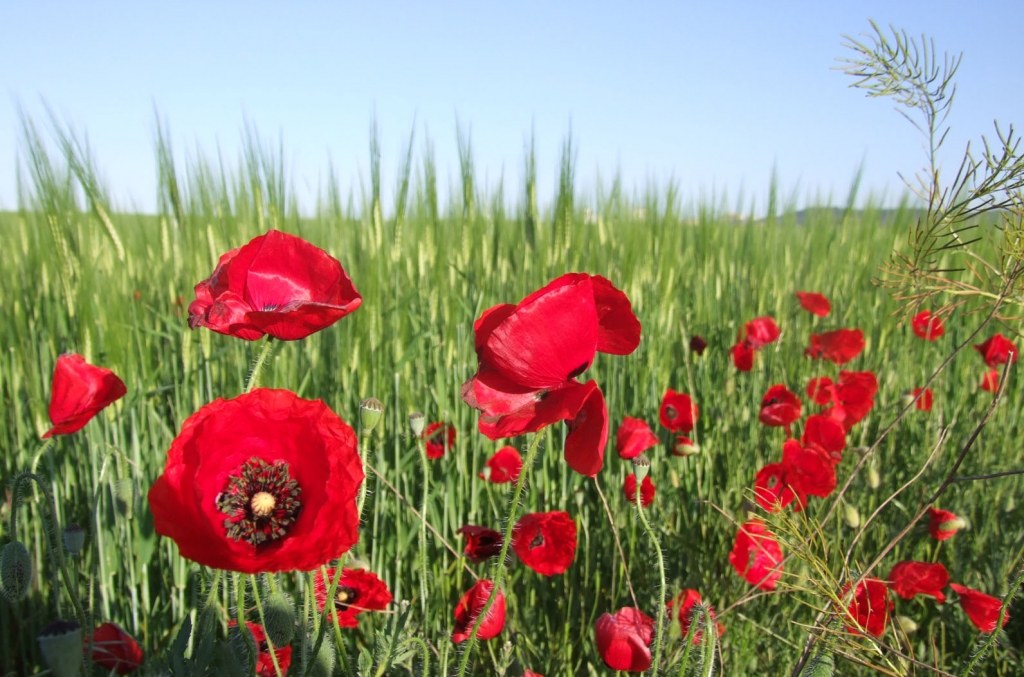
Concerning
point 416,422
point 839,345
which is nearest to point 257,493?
point 416,422

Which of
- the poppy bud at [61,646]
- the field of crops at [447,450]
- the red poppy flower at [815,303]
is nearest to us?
the poppy bud at [61,646]

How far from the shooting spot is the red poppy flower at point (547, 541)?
3.36ft

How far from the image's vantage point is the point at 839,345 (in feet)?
5.96

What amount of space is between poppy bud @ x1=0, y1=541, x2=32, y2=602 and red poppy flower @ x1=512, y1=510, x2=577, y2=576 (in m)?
0.60

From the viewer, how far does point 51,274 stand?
6.27ft

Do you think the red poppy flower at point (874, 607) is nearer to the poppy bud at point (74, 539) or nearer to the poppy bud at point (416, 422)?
the poppy bud at point (416, 422)

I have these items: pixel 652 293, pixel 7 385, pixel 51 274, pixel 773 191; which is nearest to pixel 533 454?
pixel 652 293

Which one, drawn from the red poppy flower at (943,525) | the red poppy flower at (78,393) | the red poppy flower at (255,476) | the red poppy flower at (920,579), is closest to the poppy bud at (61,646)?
the red poppy flower at (255,476)

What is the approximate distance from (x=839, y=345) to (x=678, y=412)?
674 millimetres

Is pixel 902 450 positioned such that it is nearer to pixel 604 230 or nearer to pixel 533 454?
pixel 604 230

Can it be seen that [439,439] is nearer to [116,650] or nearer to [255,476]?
[116,650]

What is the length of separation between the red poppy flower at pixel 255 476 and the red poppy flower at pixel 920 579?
91cm

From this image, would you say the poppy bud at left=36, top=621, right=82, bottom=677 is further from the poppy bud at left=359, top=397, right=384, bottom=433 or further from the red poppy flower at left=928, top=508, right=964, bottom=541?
the red poppy flower at left=928, top=508, right=964, bottom=541

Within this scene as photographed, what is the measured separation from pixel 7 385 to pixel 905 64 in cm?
197
